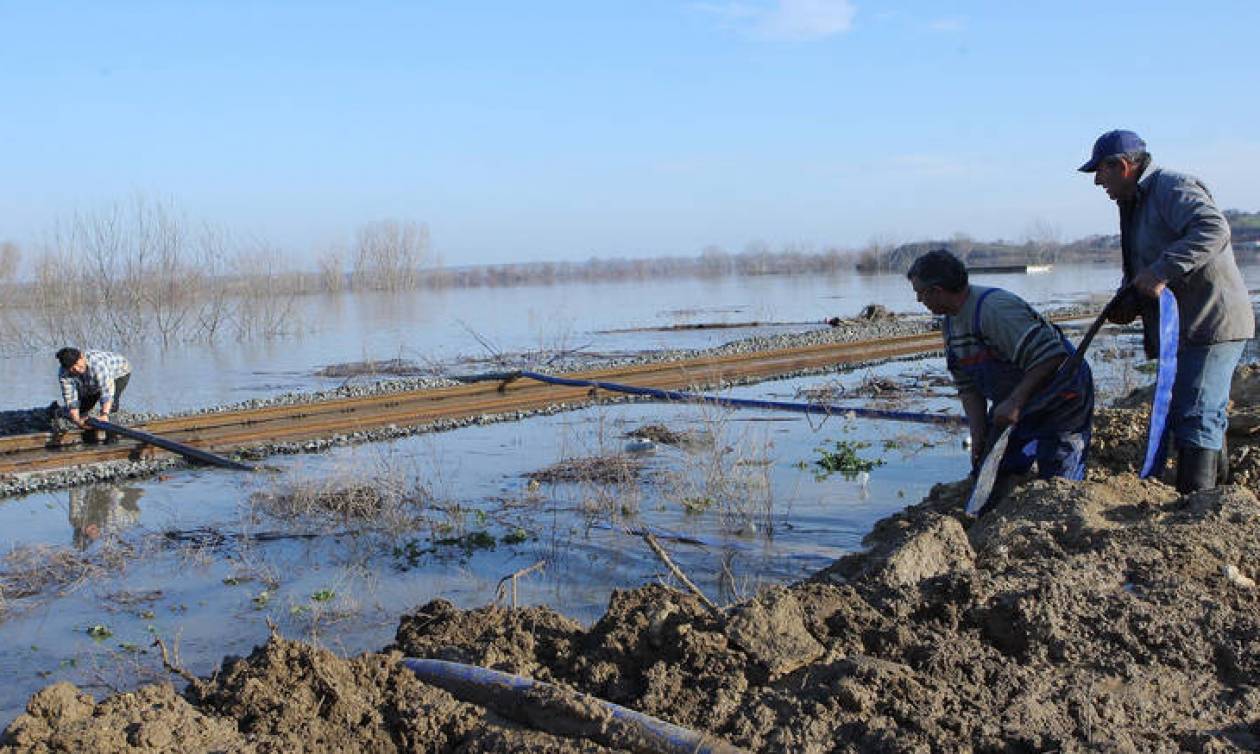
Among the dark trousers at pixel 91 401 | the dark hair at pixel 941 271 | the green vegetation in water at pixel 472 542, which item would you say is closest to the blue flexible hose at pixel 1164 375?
the dark hair at pixel 941 271

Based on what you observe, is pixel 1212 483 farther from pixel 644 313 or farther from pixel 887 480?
pixel 644 313

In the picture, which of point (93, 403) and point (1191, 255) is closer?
point (1191, 255)

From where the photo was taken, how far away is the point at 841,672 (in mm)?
3488

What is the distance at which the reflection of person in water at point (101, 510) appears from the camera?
29.6 feet

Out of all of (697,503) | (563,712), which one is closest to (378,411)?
(697,503)

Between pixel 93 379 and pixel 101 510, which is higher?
pixel 93 379

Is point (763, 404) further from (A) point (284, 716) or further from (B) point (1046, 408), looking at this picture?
(A) point (284, 716)

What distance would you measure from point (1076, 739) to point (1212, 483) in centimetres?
284

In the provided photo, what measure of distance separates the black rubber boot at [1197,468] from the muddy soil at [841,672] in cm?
78

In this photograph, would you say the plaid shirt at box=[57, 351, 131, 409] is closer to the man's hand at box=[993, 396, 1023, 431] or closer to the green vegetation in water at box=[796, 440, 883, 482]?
the green vegetation in water at box=[796, 440, 883, 482]

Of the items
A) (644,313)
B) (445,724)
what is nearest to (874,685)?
(445,724)

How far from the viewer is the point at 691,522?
8531 millimetres

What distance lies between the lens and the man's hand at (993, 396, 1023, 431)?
17.2 feet

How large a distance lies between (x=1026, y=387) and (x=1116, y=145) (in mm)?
1197
